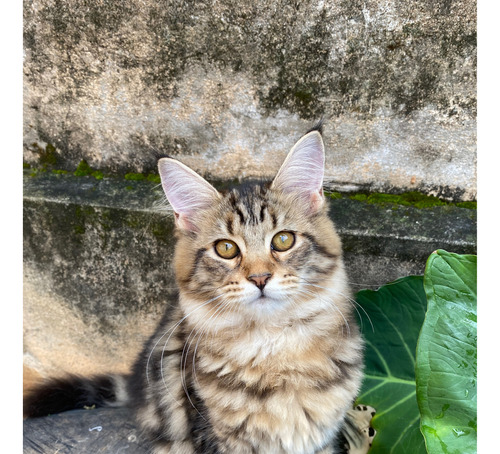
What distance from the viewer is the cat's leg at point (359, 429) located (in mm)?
1551

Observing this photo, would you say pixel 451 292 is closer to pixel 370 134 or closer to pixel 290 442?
pixel 290 442

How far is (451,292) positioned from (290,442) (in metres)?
0.60

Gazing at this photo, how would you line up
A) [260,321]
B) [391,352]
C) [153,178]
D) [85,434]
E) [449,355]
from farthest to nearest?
1. [153,178]
2. [85,434]
3. [391,352]
4. [260,321]
5. [449,355]

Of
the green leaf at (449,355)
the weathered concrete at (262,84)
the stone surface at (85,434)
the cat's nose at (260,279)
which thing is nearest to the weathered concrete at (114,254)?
the weathered concrete at (262,84)

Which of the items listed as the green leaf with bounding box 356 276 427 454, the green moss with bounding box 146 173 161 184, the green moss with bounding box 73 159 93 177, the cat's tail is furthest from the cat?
the green moss with bounding box 73 159 93 177

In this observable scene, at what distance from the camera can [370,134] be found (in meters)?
1.71

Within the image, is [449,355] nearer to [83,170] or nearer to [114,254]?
[114,254]

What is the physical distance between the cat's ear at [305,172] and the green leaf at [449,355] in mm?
371

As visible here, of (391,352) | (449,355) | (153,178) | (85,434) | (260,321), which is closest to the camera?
(449,355)

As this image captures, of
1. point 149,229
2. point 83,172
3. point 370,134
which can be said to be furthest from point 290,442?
point 83,172

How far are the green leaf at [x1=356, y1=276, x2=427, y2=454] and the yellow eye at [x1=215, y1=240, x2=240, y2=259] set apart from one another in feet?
1.74

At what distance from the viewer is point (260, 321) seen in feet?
4.10

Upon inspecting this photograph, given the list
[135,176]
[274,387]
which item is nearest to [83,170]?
[135,176]

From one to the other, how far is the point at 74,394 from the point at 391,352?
3.90 ft
